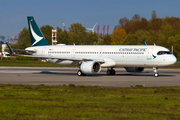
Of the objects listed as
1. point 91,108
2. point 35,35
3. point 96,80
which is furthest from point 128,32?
point 91,108

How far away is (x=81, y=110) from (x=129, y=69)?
26.4 metres

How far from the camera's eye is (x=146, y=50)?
34.7m

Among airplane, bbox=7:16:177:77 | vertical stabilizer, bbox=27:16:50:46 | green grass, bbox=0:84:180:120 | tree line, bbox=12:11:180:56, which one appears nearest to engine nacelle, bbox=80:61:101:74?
airplane, bbox=7:16:177:77

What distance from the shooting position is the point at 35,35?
4384cm

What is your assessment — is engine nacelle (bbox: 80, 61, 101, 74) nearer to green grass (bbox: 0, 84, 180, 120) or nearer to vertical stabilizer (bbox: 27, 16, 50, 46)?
vertical stabilizer (bbox: 27, 16, 50, 46)

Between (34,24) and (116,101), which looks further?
(34,24)

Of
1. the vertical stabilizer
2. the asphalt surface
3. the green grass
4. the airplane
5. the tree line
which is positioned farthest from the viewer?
the tree line

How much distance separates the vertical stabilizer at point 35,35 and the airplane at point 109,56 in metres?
1.78

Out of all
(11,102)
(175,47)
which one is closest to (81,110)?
(11,102)

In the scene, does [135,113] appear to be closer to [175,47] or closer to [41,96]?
[41,96]

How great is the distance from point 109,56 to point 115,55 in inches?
33.4

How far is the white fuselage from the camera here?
111 ft

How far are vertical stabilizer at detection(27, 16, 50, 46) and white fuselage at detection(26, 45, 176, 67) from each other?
2.72m

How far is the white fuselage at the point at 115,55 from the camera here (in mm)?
33938
